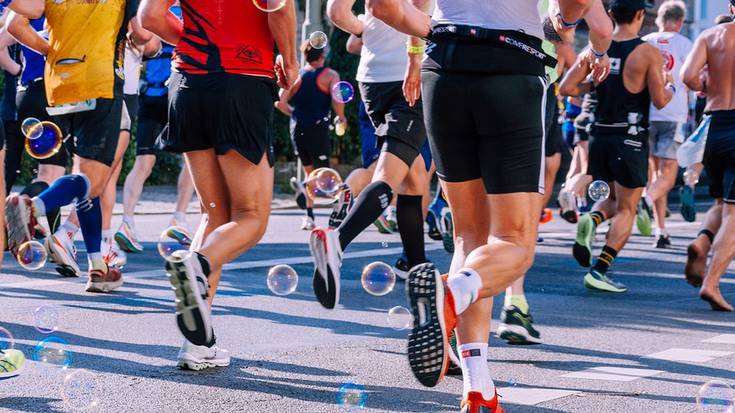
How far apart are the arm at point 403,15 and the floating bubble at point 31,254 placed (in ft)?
10.9

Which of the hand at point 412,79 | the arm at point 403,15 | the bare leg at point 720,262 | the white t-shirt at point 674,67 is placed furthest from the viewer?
the white t-shirt at point 674,67

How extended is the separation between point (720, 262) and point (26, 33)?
4295 mm

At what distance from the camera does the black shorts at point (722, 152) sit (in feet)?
25.7

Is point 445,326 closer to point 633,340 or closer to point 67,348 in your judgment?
point 67,348

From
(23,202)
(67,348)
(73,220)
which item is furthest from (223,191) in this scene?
(73,220)

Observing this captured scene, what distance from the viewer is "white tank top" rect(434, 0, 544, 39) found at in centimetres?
409

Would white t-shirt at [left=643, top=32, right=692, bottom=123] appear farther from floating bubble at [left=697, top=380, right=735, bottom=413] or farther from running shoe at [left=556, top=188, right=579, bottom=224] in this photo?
floating bubble at [left=697, top=380, right=735, bottom=413]

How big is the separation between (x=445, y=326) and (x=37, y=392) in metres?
1.65

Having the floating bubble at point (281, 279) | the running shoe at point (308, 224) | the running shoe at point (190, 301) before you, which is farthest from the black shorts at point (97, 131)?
the running shoe at point (308, 224)

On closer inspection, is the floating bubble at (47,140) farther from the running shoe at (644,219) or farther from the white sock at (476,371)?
the running shoe at (644,219)

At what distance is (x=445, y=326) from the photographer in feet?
12.1

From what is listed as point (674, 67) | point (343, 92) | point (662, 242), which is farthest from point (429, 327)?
point (674, 67)

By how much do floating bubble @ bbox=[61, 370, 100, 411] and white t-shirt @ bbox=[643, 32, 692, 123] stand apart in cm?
809

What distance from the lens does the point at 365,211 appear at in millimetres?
5953
